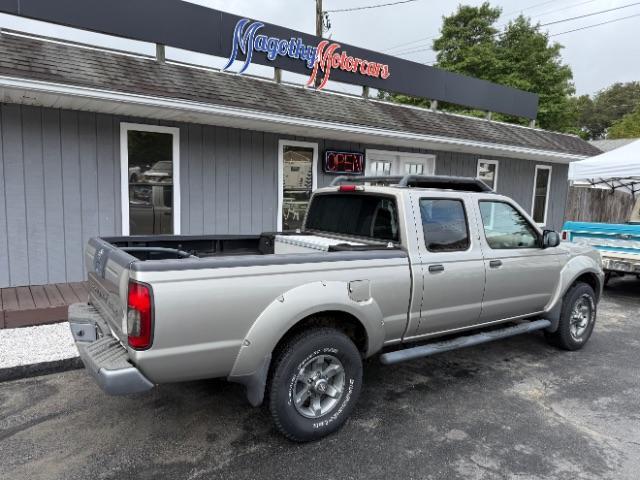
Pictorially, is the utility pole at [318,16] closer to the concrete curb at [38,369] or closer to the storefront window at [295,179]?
the storefront window at [295,179]

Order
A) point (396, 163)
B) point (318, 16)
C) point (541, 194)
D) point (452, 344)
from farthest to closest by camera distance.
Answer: point (318, 16) < point (541, 194) < point (396, 163) < point (452, 344)

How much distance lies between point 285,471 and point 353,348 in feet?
3.02

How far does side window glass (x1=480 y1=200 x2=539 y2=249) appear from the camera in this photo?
13.9 feet

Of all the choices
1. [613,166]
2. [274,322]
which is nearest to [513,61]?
[613,166]

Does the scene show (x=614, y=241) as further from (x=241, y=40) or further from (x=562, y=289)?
(x=241, y=40)

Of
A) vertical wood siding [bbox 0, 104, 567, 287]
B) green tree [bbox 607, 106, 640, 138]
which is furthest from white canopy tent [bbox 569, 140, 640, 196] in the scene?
green tree [bbox 607, 106, 640, 138]

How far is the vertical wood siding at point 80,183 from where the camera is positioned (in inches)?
244

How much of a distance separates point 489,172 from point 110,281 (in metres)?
11.4

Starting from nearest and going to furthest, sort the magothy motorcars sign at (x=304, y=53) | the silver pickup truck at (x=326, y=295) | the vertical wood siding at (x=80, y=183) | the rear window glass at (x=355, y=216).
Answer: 1. the silver pickup truck at (x=326, y=295)
2. the rear window glass at (x=355, y=216)
3. the vertical wood siding at (x=80, y=183)
4. the magothy motorcars sign at (x=304, y=53)

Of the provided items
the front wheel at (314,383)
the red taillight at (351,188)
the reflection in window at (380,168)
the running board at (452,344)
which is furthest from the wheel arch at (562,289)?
the reflection in window at (380,168)

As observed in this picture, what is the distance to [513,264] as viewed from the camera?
14.1 feet

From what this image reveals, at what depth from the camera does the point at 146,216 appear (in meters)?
Answer: 7.30

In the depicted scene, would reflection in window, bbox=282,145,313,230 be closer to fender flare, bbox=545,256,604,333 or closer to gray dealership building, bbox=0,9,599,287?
gray dealership building, bbox=0,9,599,287

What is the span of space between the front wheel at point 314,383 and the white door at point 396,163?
704 cm
